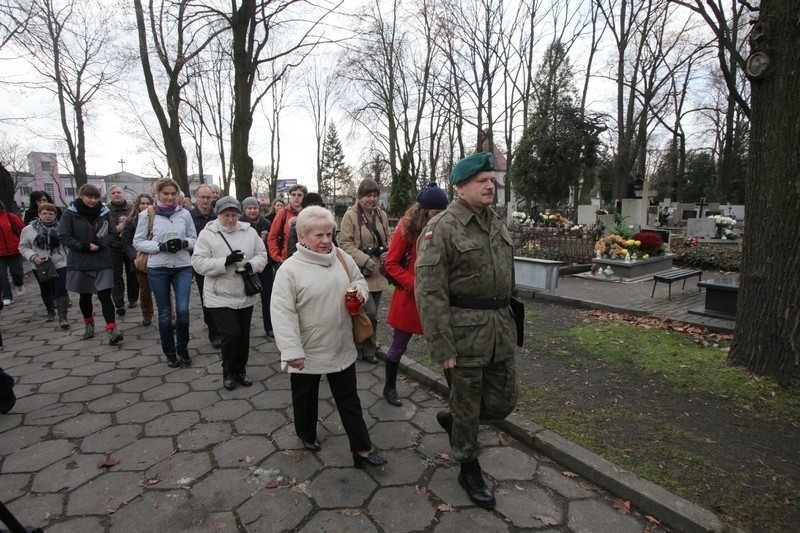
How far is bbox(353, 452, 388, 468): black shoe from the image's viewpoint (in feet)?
9.18

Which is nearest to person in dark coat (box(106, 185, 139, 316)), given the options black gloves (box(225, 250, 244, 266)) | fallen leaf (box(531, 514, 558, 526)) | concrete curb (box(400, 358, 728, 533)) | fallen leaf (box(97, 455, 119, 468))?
black gloves (box(225, 250, 244, 266))

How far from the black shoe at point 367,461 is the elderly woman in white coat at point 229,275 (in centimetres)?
172

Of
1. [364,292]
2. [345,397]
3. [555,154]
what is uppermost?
[555,154]

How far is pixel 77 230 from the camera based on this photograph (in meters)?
5.10

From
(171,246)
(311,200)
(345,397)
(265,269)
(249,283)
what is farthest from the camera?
(265,269)

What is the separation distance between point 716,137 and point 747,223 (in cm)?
4063

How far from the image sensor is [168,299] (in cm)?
451

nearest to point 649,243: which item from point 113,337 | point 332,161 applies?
point 113,337

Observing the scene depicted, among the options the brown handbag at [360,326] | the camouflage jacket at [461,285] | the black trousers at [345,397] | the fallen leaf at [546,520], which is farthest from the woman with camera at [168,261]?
the fallen leaf at [546,520]

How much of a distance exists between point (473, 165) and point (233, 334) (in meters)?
2.70

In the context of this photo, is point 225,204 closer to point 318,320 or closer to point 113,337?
point 318,320

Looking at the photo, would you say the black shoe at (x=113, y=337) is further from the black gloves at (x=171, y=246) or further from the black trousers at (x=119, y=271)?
the black gloves at (x=171, y=246)

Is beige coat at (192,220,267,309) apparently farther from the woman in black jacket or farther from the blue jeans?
the woman in black jacket

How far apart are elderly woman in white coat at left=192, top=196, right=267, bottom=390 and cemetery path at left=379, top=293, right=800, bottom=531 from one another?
2.69 metres
